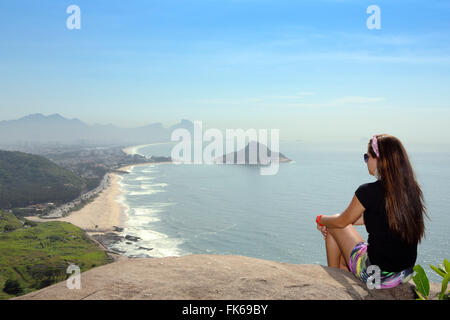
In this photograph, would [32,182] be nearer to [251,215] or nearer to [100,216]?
[100,216]

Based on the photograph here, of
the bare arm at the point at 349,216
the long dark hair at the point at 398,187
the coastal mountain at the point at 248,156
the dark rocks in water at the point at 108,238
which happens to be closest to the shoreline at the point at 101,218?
the dark rocks in water at the point at 108,238

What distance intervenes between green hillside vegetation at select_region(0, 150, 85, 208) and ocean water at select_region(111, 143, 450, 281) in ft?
38.1

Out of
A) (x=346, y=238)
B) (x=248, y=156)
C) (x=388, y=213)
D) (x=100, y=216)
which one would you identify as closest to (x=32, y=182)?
(x=100, y=216)

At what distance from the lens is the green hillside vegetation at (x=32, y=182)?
6194 centimetres

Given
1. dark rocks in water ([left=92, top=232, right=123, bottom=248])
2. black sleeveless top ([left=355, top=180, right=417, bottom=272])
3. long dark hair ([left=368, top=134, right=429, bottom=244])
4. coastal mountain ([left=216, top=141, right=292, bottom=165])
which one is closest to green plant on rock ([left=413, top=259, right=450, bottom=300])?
black sleeveless top ([left=355, top=180, right=417, bottom=272])

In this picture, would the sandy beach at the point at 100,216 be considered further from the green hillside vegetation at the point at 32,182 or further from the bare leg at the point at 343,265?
the bare leg at the point at 343,265

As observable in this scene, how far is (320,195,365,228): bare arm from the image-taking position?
3.29 metres

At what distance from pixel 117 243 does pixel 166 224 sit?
8063 mm

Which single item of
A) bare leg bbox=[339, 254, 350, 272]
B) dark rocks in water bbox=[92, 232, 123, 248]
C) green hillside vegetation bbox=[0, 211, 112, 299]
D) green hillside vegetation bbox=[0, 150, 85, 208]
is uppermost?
bare leg bbox=[339, 254, 350, 272]

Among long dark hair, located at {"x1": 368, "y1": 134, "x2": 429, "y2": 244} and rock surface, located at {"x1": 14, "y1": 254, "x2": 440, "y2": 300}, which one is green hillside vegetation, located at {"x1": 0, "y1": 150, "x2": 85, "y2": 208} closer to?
rock surface, located at {"x1": 14, "y1": 254, "x2": 440, "y2": 300}
